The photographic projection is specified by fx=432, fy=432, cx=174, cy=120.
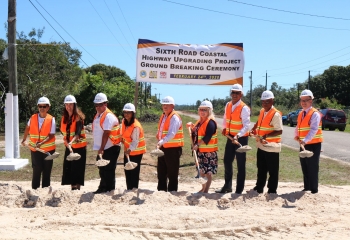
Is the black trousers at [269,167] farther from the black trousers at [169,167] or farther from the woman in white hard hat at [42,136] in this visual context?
the woman in white hard hat at [42,136]

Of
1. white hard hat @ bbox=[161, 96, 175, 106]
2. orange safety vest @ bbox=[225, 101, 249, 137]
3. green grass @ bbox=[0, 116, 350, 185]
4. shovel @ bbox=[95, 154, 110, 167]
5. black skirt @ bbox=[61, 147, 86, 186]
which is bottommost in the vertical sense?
green grass @ bbox=[0, 116, 350, 185]

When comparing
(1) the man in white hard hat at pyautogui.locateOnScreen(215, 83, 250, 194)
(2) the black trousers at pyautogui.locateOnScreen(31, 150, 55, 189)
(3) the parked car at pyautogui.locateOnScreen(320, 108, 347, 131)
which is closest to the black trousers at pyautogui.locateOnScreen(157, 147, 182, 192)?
(1) the man in white hard hat at pyautogui.locateOnScreen(215, 83, 250, 194)

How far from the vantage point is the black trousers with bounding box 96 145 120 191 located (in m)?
7.00

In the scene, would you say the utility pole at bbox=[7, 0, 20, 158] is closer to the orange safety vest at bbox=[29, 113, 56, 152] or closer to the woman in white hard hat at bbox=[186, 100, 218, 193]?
the orange safety vest at bbox=[29, 113, 56, 152]

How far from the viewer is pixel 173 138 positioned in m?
6.95

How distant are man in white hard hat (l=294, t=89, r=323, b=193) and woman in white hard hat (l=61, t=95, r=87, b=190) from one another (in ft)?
12.0

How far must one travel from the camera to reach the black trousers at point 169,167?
700 cm

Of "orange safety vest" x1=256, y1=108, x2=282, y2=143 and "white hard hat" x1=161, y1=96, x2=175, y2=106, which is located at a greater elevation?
"white hard hat" x1=161, y1=96, x2=175, y2=106

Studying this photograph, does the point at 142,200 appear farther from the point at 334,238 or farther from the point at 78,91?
the point at 78,91

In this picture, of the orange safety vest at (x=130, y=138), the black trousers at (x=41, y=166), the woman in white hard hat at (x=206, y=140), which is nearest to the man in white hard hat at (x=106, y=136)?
the orange safety vest at (x=130, y=138)

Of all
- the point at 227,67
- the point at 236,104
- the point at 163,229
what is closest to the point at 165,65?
the point at 227,67

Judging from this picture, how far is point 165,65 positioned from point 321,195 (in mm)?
5240

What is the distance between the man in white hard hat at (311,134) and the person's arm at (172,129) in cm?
203

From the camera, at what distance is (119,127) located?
281 inches
